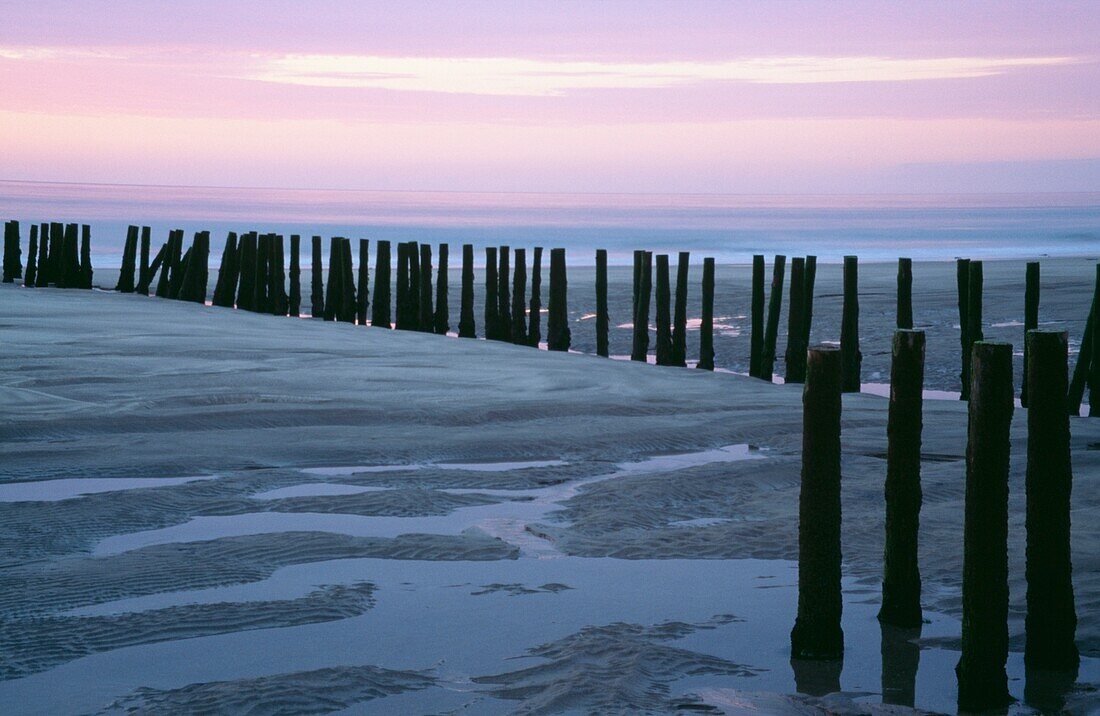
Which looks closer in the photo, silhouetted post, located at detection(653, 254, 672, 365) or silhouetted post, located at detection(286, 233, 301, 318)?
silhouetted post, located at detection(653, 254, 672, 365)

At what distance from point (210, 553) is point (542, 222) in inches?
2608

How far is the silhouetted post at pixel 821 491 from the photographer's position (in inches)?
160

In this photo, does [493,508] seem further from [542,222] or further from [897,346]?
[542,222]

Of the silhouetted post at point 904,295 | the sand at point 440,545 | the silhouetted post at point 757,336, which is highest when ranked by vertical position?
the silhouetted post at point 904,295

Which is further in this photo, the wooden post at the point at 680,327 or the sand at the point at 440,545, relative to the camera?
the wooden post at the point at 680,327

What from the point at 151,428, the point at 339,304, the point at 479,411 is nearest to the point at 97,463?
the point at 151,428

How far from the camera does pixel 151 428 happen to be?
7.92 m

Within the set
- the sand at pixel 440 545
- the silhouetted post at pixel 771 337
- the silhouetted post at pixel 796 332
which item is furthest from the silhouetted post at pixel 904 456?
the silhouetted post at pixel 771 337

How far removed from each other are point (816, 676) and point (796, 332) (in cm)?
761

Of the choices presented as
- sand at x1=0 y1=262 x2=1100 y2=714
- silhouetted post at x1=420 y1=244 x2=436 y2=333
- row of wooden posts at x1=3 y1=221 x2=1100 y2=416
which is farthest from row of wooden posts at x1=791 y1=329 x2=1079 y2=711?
silhouetted post at x1=420 y1=244 x2=436 y2=333

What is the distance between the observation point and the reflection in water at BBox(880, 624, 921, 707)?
157 inches

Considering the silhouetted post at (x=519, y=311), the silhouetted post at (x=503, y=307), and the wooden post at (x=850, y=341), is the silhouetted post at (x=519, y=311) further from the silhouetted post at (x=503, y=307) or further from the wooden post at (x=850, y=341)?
the wooden post at (x=850, y=341)

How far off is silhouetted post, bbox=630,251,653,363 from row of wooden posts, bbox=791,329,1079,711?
8.55 m

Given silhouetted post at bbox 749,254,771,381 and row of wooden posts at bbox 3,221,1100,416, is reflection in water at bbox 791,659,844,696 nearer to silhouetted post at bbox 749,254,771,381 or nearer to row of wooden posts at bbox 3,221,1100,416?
row of wooden posts at bbox 3,221,1100,416
